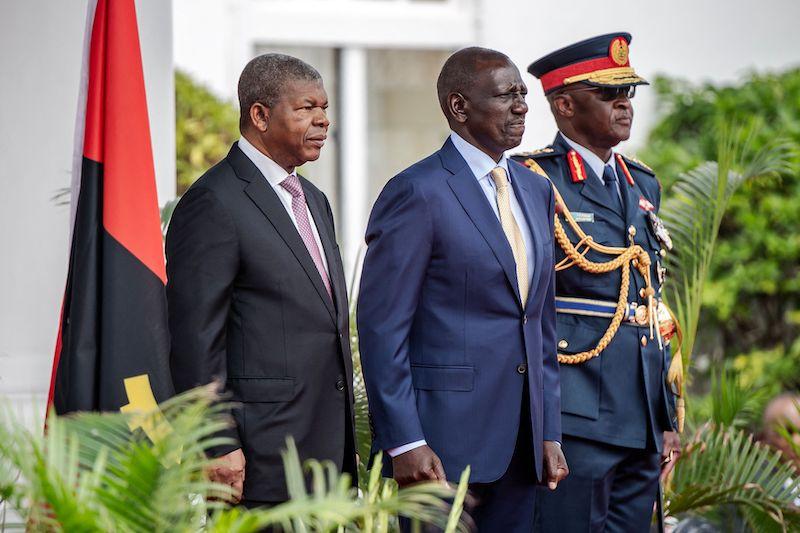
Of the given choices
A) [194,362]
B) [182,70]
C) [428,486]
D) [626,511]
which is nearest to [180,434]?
[428,486]

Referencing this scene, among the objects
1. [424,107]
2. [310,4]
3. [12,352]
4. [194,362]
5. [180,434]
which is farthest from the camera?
[424,107]

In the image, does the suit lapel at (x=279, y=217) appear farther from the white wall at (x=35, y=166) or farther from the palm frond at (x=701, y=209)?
the palm frond at (x=701, y=209)

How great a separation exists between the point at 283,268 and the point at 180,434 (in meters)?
1.20

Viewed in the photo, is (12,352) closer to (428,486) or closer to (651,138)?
(428,486)

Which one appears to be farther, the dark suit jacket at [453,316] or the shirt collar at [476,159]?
the shirt collar at [476,159]

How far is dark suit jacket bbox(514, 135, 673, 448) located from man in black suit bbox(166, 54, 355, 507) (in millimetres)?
771

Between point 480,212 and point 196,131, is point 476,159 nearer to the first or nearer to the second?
point 480,212

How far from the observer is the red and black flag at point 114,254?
10.0 ft

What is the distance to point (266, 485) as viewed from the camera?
3.21 m

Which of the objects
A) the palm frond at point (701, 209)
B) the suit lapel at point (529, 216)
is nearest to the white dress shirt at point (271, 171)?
the suit lapel at point (529, 216)

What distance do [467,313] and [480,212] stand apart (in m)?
0.28

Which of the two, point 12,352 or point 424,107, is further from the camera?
point 424,107

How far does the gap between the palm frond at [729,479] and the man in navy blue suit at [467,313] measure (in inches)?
54.3

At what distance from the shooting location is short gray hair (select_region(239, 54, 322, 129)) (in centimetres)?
333
